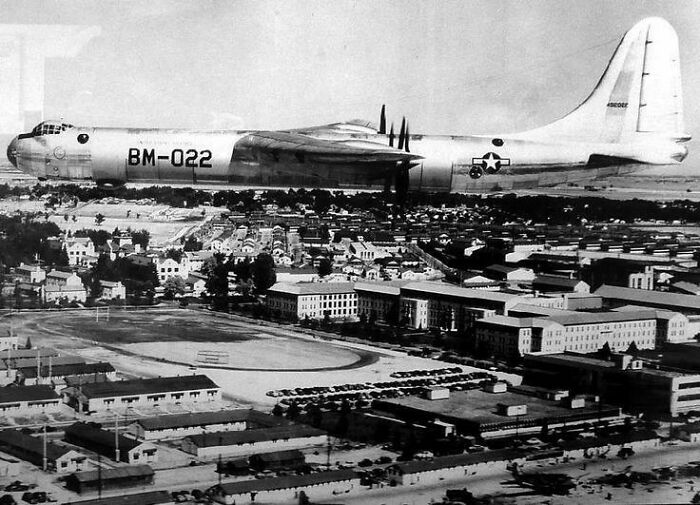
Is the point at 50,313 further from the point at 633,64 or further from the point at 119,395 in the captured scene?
the point at 633,64

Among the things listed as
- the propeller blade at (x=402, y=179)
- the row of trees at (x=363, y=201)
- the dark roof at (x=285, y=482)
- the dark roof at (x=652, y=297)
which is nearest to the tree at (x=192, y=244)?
the row of trees at (x=363, y=201)

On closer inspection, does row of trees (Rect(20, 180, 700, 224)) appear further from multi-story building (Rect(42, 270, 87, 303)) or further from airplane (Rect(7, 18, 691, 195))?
multi-story building (Rect(42, 270, 87, 303))

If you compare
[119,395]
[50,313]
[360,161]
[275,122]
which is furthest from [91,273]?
[360,161]

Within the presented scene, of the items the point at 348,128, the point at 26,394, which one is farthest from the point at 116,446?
the point at 348,128

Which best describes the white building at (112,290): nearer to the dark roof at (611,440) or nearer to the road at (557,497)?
the road at (557,497)

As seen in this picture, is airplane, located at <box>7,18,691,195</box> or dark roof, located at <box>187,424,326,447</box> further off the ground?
airplane, located at <box>7,18,691,195</box>

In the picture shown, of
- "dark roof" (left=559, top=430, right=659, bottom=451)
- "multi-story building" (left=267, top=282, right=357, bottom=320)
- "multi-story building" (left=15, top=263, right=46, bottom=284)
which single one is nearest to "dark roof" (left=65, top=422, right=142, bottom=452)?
"multi-story building" (left=15, top=263, right=46, bottom=284)
